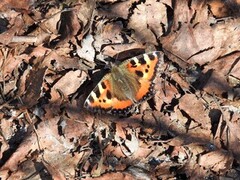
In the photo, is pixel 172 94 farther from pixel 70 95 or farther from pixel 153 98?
pixel 70 95

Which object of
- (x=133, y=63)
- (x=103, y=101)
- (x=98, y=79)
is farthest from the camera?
(x=98, y=79)

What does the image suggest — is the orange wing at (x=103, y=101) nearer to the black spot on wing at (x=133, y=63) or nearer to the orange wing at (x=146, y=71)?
the orange wing at (x=146, y=71)

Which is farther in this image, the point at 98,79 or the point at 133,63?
the point at 98,79

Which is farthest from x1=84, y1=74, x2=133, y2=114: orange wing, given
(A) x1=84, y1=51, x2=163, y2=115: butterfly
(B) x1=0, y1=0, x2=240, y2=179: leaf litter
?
(B) x1=0, y1=0, x2=240, y2=179: leaf litter

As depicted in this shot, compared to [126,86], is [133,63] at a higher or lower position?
higher

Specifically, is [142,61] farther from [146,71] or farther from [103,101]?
[103,101]

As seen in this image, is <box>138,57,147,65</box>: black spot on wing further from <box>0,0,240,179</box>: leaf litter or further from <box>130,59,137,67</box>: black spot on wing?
<box>0,0,240,179</box>: leaf litter

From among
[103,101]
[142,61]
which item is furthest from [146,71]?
[103,101]
